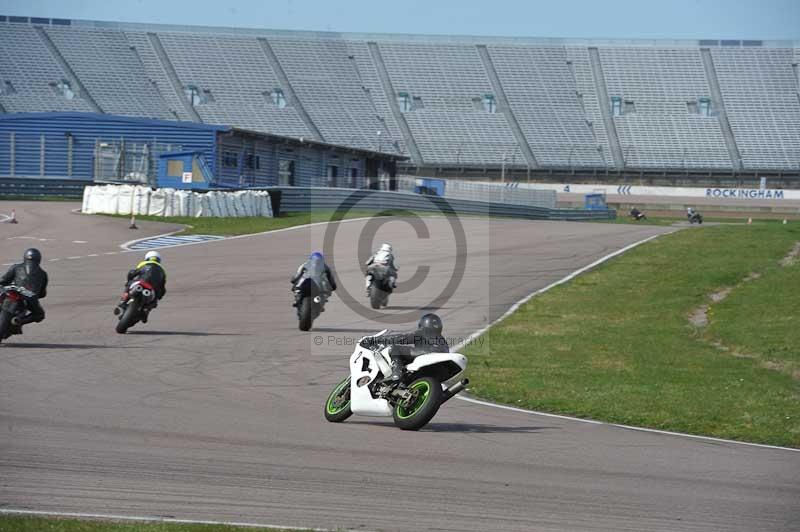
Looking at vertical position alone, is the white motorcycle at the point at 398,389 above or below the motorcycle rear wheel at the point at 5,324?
below

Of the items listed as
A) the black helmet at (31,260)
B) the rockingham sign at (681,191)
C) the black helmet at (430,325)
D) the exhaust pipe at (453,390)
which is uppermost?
the rockingham sign at (681,191)

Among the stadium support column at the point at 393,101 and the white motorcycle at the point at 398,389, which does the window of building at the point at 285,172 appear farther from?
the white motorcycle at the point at 398,389

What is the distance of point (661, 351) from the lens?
1730cm

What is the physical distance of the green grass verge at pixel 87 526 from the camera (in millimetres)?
6059

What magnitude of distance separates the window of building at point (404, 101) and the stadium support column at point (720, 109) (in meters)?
23.4

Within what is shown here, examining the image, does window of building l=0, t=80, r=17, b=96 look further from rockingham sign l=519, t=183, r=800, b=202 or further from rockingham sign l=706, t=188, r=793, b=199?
rockingham sign l=706, t=188, r=793, b=199

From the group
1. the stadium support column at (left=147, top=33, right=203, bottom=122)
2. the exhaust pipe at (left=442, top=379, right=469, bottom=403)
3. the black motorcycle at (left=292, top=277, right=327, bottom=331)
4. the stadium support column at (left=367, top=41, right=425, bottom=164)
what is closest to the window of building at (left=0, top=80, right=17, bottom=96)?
the stadium support column at (left=147, top=33, right=203, bottom=122)

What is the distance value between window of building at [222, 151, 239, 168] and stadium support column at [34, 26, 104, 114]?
21.6m

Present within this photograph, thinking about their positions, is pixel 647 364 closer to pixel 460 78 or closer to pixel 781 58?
pixel 460 78

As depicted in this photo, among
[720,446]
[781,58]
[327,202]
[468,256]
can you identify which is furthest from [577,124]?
[720,446]

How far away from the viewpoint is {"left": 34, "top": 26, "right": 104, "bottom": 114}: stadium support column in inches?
2785

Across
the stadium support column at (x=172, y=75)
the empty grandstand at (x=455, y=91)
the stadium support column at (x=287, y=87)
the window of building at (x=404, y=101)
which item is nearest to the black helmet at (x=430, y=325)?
the empty grandstand at (x=455, y=91)

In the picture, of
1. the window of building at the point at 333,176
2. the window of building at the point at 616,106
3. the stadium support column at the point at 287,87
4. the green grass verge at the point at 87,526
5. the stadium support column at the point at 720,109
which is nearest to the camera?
the green grass verge at the point at 87,526

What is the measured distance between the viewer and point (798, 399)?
43.0ft
